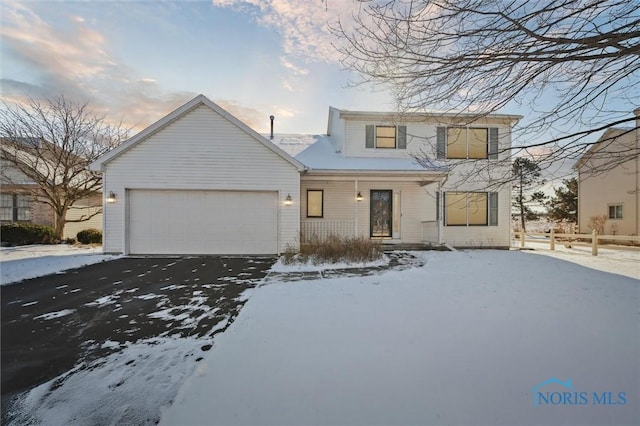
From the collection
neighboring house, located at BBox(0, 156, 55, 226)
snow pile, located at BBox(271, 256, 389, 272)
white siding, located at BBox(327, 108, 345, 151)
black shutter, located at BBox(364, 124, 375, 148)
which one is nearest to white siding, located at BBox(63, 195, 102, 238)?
neighboring house, located at BBox(0, 156, 55, 226)

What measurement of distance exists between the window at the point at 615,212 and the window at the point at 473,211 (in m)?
9.86

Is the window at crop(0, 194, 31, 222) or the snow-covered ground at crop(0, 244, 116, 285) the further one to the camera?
→ the window at crop(0, 194, 31, 222)

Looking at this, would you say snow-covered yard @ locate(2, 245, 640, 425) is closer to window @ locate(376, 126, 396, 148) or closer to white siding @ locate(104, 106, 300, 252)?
white siding @ locate(104, 106, 300, 252)

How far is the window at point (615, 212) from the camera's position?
1517 centimetres

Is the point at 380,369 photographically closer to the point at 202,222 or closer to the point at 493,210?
the point at 202,222

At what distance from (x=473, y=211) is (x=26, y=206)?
74.8 feet

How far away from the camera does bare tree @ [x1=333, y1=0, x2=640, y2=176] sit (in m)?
2.98

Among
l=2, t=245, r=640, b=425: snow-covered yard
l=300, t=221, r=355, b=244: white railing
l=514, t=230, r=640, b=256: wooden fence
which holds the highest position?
l=300, t=221, r=355, b=244: white railing

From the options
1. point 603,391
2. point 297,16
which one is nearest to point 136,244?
point 297,16

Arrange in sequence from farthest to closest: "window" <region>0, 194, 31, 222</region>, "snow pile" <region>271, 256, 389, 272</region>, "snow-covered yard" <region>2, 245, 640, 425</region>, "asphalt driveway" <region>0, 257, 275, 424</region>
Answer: "window" <region>0, 194, 31, 222</region> → "snow pile" <region>271, 256, 389, 272</region> → "asphalt driveway" <region>0, 257, 275, 424</region> → "snow-covered yard" <region>2, 245, 640, 425</region>

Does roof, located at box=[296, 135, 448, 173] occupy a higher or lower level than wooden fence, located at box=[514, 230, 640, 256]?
higher

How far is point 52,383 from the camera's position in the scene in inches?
94.3

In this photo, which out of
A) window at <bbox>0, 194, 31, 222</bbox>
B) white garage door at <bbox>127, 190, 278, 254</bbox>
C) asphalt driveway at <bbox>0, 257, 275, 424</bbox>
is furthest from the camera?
window at <bbox>0, 194, 31, 222</bbox>

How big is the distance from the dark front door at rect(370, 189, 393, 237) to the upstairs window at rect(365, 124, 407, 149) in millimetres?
2020
